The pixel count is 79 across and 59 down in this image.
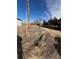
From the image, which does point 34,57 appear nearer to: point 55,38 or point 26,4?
point 55,38

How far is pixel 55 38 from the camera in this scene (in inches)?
70.2
